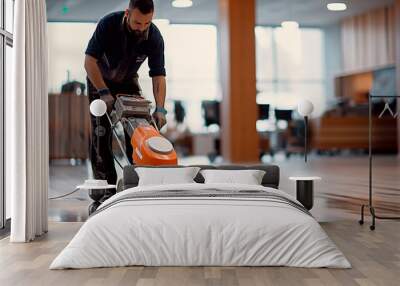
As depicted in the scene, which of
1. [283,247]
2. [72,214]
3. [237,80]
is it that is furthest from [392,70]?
[283,247]

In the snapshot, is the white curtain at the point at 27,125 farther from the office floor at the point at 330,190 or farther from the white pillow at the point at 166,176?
the office floor at the point at 330,190

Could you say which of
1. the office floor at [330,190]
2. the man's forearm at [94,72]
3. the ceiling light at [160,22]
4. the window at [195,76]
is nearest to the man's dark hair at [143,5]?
the ceiling light at [160,22]

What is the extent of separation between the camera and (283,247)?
3.89m

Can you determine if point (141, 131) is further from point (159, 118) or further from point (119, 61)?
point (119, 61)

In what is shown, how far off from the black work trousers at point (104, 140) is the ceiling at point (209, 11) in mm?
935

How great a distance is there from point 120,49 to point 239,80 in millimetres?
3732

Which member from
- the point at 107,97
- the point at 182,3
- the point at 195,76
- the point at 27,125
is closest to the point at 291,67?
the point at 195,76

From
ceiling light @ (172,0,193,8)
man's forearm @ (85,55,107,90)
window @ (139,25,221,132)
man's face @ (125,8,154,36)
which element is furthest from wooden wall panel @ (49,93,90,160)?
window @ (139,25,221,132)

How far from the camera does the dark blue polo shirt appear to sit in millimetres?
7215

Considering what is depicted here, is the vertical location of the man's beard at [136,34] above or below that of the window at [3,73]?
above

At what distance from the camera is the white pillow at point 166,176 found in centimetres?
555

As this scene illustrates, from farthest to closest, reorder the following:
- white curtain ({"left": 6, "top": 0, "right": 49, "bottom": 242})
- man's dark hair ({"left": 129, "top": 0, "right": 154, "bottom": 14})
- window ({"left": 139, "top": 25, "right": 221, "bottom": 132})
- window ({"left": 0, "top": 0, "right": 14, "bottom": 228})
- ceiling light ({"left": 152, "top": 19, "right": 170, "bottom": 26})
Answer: window ({"left": 139, "top": 25, "right": 221, "bottom": 132})
ceiling light ({"left": 152, "top": 19, "right": 170, "bottom": 26})
man's dark hair ({"left": 129, "top": 0, "right": 154, "bottom": 14})
window ({"left": 0, "top": 0, "right": 14, "bottom": 228})
white curtain ({"left": 6, "top": 0, "right": 49, "bottom": 242})

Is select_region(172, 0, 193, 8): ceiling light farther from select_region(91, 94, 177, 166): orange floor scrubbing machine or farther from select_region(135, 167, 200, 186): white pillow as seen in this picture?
select_region(135, 167, 200, 186): white pillow

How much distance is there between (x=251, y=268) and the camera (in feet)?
12.6
